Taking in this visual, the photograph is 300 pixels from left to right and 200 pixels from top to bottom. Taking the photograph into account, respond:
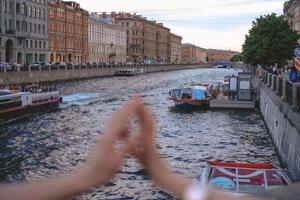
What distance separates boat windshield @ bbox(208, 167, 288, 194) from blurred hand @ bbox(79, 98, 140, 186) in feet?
30.0

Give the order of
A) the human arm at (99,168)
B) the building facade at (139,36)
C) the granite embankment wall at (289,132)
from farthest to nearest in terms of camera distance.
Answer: the building facade at (139,36)
the granite embankment wall at (289,132)
the human arm at (99,168)

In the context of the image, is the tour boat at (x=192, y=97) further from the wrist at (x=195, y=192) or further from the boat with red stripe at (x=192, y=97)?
the wrist at (x=195, y=192)

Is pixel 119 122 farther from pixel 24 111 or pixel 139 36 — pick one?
pixel 139 36

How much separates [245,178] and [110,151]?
1014cm

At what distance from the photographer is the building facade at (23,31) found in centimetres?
6562

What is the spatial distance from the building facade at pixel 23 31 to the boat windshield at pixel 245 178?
56.1 meters

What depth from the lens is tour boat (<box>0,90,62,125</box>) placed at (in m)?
27.2

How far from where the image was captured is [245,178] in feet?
38.4

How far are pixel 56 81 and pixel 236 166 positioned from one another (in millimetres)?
53883

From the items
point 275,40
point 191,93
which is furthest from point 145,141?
point 275,40

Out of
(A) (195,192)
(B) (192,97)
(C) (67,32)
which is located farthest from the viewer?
(C) (67,32)

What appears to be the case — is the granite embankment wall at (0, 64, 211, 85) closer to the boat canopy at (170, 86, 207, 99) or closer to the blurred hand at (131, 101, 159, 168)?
the boat canopy at (170, 86, 207, 99)

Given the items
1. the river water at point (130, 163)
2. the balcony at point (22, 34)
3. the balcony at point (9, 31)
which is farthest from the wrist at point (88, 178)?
the balcony at point (22, 34)

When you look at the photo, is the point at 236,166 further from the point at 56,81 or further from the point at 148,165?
the point at 56,81
